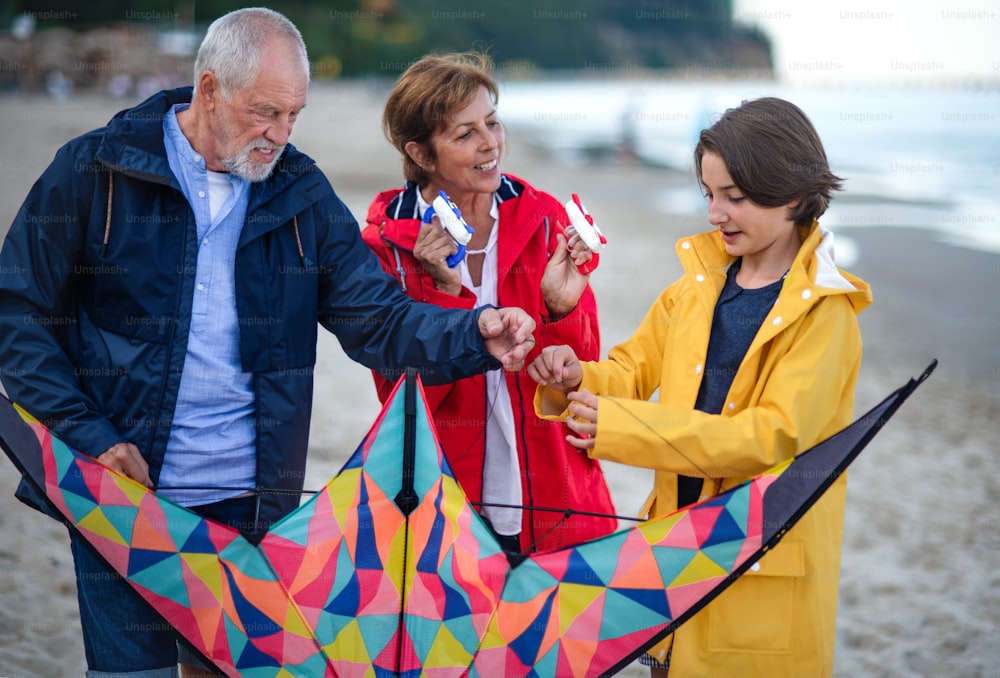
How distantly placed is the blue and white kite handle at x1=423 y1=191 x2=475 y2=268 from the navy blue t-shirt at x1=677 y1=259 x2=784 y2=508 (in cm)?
73

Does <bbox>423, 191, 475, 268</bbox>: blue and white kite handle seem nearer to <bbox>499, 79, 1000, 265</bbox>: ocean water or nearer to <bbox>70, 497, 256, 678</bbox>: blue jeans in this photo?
<bbox>499, 79, 1000, 265</bbox>: ocean water

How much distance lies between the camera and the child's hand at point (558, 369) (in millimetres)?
2408

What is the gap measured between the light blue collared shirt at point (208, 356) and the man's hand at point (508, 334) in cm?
63

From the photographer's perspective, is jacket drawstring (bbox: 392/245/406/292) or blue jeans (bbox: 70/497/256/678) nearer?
blue jeans (bbox: 70/497/256/678)

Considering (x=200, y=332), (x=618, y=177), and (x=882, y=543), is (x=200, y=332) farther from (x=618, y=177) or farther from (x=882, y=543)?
(x=618, y=177)

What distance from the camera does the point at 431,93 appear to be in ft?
9.22

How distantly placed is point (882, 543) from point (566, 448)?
3.08 metres

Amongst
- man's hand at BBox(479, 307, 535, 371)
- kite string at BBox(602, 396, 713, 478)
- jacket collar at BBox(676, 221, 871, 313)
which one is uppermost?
jacket collar at BBox(676, 221, 871, 313)

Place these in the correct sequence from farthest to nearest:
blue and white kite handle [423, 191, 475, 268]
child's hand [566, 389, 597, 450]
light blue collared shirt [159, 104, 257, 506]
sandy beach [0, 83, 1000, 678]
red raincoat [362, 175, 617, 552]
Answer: sandy beach [0, 83, 1000, 678], red raincoat [362, 175, 617, 552], blue and white kite handle [423, 191, 475, 268], light blue collared shirt [159, 104, 257, 506], child's hand [566, 389, 597, 450]

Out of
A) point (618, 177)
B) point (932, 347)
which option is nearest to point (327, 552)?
point (932, 347)

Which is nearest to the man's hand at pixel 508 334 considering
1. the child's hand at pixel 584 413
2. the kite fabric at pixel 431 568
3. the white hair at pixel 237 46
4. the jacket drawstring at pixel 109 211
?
the child's hand at pixel 584 413

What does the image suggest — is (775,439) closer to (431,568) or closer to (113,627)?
(431,568)

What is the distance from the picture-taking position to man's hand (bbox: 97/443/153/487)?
→ 227 cm

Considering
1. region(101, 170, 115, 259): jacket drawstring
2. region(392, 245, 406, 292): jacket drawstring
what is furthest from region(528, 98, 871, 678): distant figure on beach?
region(101, 170, 115, 259): jacket drawstring
